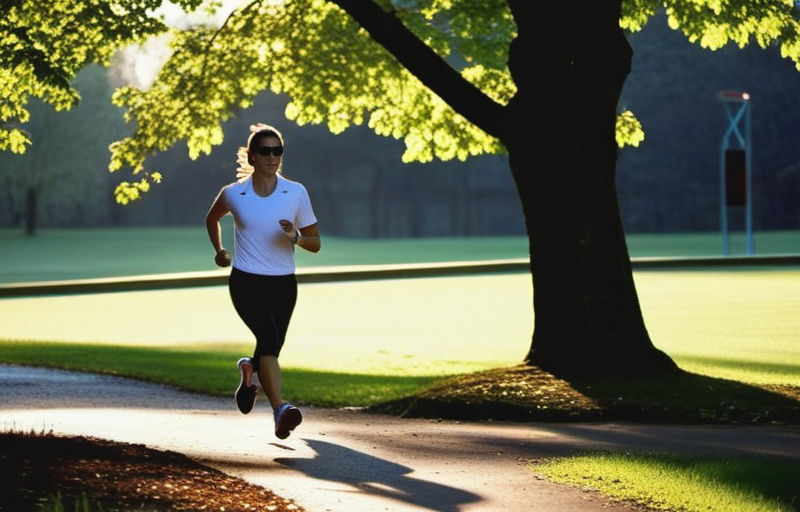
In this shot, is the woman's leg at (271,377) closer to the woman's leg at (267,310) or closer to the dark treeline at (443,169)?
the woman's leg at (267,310)

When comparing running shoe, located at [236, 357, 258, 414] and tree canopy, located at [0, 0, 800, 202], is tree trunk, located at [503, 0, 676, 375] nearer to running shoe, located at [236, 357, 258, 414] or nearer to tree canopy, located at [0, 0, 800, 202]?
tree canopy, located at [0, 0, 800, 202]

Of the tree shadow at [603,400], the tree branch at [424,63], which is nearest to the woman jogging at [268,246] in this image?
the tree shadow at [603,400]

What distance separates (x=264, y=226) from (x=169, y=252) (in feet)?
182

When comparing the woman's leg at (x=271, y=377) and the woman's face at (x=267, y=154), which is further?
the woman's leg at (x=271, y=377)

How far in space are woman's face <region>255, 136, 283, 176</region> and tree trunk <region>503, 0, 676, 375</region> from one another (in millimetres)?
4573

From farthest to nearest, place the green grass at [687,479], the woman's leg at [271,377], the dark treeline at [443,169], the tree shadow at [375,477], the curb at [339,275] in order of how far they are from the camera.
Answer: the dark treeline at [443,169] → the curb at [339,275] → the woman's leg at [271,377] → the tree shadow at [375,477] → the green grass at [687,479]

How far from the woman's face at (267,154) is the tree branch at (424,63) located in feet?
14.1

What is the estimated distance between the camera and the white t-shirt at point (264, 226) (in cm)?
884

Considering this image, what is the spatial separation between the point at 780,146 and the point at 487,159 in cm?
1798

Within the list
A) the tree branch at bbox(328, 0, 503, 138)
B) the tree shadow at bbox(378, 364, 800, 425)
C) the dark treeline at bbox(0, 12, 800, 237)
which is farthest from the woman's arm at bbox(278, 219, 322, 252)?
the dark treeline at bbox(0, 12, 800, 237)

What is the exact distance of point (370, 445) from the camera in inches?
378

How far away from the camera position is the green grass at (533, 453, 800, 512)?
7.29 m

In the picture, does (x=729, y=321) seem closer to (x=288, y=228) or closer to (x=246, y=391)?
(x=246, y=391)

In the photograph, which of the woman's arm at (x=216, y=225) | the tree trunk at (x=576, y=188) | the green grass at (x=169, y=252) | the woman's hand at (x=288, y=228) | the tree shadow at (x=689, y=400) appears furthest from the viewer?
the green grass at (x=169, y=252)
